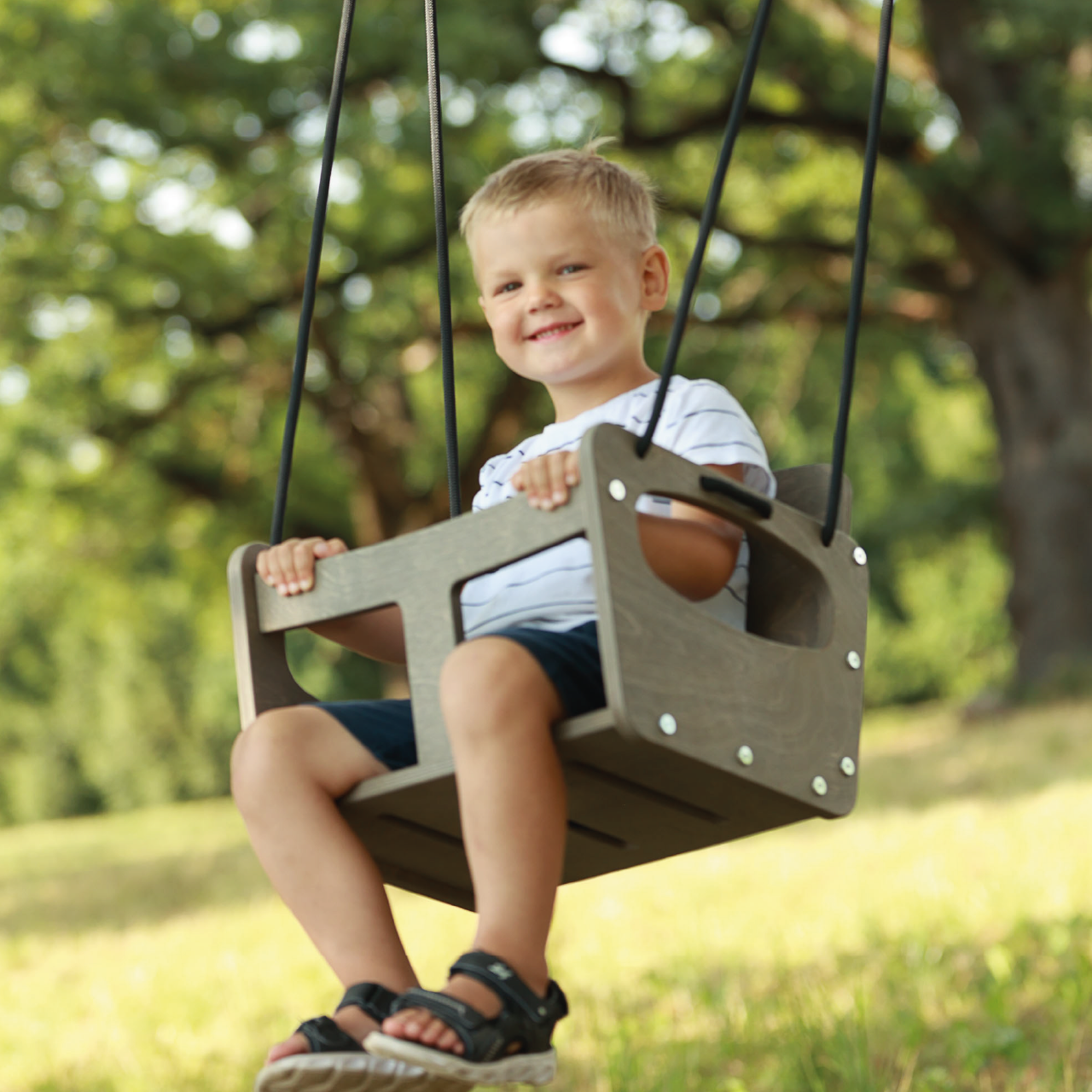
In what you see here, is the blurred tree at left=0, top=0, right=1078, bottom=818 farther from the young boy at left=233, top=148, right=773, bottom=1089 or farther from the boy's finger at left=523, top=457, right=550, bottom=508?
the boy's finger at left=523, top=457, right=550, bottom=508

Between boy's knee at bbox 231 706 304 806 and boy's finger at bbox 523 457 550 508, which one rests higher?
boy's finger at bbox 523 457 550 508

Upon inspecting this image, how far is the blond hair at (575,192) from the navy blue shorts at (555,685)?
62 cm

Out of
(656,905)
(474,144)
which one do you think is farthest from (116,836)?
(656,905)

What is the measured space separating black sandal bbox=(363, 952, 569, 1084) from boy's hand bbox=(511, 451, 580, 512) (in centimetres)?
54

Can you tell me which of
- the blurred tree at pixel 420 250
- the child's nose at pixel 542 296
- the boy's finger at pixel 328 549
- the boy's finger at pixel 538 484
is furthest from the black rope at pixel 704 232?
the blurred tree at pixel 420 250

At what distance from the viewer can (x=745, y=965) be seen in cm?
435

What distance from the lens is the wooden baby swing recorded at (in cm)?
160

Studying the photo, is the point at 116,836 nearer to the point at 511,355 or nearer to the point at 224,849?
Answer: the point at 224,849

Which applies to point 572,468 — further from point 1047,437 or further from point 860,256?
point 1047,437

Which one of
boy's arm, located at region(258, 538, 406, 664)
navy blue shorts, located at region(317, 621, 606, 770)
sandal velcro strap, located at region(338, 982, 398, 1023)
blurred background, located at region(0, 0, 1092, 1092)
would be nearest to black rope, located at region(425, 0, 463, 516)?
boy's arm, located at region(258, 538, 406, 664)

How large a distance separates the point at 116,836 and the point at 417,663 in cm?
1304

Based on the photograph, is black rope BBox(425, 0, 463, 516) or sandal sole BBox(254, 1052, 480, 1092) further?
black rope BBox(425, 0, 463, 516)

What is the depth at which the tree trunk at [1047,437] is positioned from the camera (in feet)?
36.0

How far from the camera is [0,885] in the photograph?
9.45 meters
